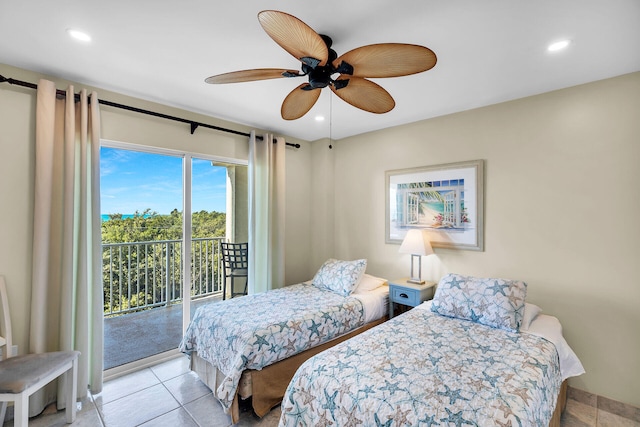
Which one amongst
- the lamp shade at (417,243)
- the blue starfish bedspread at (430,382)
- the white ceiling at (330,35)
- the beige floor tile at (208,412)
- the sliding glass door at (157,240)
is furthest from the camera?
the lamp shade at (417,243)

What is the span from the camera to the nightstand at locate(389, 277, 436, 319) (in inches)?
117

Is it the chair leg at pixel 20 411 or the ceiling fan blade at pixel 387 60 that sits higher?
the ceiling fan blade at pixel 387 60

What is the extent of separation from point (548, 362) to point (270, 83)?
107 inches

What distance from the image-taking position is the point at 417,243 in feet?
10.1

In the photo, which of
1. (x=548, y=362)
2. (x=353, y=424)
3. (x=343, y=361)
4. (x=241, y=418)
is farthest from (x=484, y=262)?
(x=241, y=418)

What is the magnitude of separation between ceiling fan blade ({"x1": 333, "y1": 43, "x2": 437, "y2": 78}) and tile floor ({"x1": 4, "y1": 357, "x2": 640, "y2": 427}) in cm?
242

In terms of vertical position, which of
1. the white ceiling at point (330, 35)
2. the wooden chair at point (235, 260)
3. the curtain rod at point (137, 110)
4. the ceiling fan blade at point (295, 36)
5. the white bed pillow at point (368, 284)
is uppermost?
the white ceiling at point (330, 35)

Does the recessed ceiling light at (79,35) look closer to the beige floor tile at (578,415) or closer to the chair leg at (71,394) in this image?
the chair leg at (71,394)

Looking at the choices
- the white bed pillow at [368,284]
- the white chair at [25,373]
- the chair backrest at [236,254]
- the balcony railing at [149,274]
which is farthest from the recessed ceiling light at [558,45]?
the white chair at [25,373]

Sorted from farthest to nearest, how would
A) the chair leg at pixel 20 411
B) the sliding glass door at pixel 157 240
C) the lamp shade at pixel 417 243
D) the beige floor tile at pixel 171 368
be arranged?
the lamp shade at pixel 417 243 → the sliding glass door at pixel 157 240 → the beige floor tile at pixel 171 368 → the chair leg at pixel 20 411

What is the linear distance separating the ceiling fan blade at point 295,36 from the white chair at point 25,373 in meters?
2.44

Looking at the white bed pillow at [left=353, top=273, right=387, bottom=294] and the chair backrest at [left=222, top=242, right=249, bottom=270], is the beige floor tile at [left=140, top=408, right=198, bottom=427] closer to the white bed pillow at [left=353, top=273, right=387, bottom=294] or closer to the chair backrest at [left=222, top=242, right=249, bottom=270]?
the chair backrest at [left=222, top=242, right=249, bottom=270]

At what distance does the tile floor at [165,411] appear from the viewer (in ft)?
6.95

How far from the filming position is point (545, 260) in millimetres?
2557
